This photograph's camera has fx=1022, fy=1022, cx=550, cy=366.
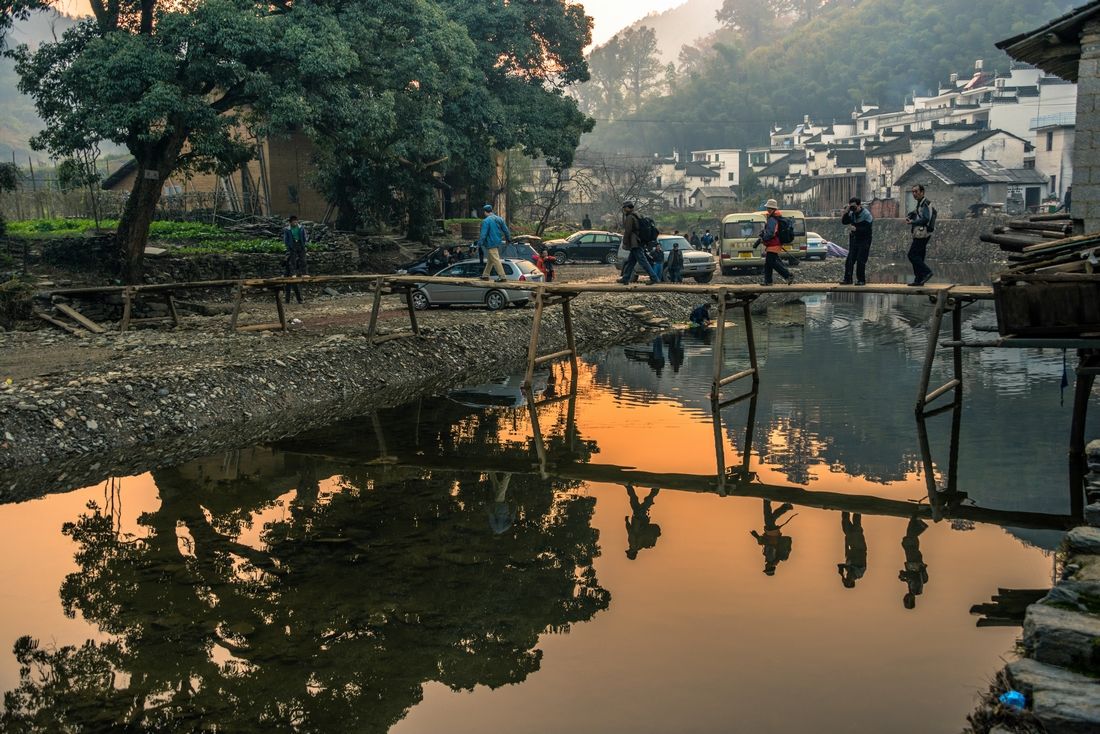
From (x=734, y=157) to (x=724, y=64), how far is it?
2199cm

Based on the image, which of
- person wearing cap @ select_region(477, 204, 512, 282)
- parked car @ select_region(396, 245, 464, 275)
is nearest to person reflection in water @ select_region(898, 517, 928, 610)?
person wearing cap @ select_region(477, 204, 512, 282)

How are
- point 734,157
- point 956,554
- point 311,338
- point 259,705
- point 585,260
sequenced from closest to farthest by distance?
point 259,705
point 956,554
point 311,338
point 585,260
point 734,157

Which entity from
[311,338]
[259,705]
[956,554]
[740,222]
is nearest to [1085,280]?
[956,554]

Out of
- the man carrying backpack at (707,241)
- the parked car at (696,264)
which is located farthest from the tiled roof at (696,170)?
the parked car at (696,264)

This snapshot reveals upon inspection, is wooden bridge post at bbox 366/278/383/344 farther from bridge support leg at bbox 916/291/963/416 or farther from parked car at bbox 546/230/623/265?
parked car at bbox 546/230/623/265

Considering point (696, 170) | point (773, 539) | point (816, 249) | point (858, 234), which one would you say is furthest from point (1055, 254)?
point (696, 170)

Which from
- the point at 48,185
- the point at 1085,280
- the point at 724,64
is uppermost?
the point at 724,64

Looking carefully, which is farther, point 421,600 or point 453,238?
point 453,238

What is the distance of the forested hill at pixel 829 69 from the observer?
97.1 meters

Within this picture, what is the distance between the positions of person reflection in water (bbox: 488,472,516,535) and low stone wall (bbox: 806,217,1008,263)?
164 ft

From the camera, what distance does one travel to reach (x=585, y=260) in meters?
44.9

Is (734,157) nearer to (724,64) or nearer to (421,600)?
(724,64)

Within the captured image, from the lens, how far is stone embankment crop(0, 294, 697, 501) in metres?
12.3

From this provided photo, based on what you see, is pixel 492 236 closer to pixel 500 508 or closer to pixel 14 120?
pixel 500 508
